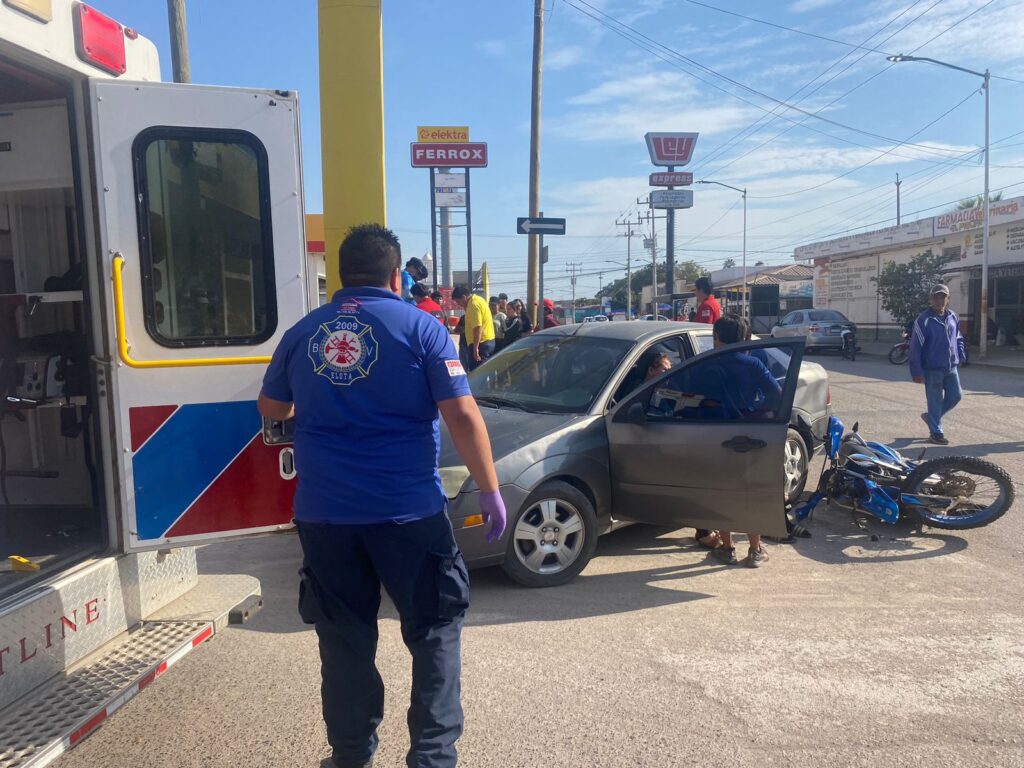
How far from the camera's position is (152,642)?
11.0ft

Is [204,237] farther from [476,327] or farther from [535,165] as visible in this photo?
[535,165]

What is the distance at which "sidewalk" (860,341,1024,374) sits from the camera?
68.9ft

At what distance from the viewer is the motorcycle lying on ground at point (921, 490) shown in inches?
235

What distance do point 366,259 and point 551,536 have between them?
2.70 metres

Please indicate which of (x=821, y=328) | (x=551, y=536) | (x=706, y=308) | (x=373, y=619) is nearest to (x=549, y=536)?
(x=551, y=536)

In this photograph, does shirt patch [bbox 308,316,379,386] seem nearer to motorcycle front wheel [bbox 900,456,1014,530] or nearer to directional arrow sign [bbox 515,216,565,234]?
motorcycle front wheel [bbox 900,456,1014,530]

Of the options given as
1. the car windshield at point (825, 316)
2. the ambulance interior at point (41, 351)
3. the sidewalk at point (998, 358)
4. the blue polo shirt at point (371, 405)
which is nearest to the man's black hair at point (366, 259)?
→ the blue polo shirt at point (371, 405)

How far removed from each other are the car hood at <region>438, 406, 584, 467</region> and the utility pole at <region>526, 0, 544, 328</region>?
10551 mm

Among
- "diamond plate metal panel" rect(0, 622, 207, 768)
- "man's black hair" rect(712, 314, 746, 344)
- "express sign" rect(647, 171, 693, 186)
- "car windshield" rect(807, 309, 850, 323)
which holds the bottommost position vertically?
"diamond plate metal panel" rect(0, 622, 207, 768)

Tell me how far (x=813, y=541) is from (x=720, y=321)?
5.97 feet

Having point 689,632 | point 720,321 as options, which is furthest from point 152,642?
point 720,321

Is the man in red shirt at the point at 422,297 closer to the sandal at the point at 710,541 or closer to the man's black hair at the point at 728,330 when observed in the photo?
the man's black hair at the point at 728,330

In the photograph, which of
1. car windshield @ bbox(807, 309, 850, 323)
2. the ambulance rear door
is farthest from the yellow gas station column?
car windshield @ bbox(807, 309, 850, 323)

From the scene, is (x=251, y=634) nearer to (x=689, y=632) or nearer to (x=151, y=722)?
(x=151, y=722)
